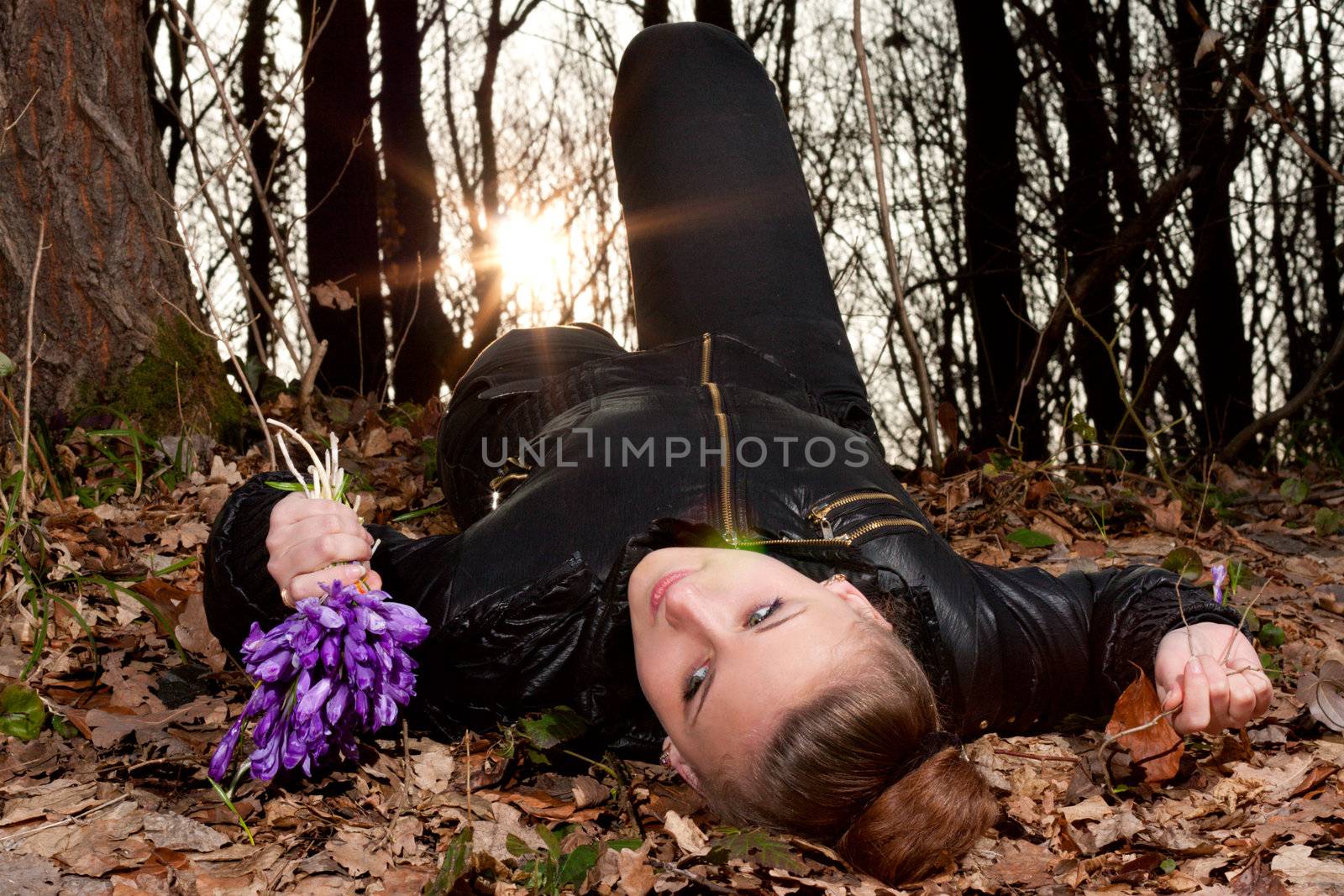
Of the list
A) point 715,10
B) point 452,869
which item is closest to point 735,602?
point 452,869

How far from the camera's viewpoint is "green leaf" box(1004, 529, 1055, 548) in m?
3.62

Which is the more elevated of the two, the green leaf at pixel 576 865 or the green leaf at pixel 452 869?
the green leaf at pixel 452 869

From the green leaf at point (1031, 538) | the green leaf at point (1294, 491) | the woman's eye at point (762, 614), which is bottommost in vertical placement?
the green leaf at point (1294, 491)

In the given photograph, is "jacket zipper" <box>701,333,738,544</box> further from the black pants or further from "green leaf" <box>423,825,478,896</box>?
"green leaf" <box>423,825,478,896</box>

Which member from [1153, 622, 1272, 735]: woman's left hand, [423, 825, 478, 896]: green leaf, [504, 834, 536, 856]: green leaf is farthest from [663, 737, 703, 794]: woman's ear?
[1153, 622, 1272, 735]: woman's left hand

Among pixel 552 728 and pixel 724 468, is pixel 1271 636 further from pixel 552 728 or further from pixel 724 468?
pixel 552 728

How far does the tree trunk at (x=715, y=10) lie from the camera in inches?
332

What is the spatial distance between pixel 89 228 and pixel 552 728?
2.69 meters

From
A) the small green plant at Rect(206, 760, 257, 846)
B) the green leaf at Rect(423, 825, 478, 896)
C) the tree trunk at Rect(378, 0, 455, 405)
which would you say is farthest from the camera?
the tree trunk at Rect(378, 0, 455, 405)

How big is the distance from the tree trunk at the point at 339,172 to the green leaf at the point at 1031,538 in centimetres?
566

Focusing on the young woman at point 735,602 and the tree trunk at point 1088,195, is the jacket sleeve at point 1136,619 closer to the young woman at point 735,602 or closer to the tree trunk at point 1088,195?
the young woman at point 735,602

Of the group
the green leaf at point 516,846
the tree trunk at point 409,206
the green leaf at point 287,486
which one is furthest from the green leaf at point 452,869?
the tree trunk at point 409,206

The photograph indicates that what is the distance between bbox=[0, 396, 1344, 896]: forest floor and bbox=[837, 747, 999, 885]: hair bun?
0.06 meters

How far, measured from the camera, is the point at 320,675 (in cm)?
193
